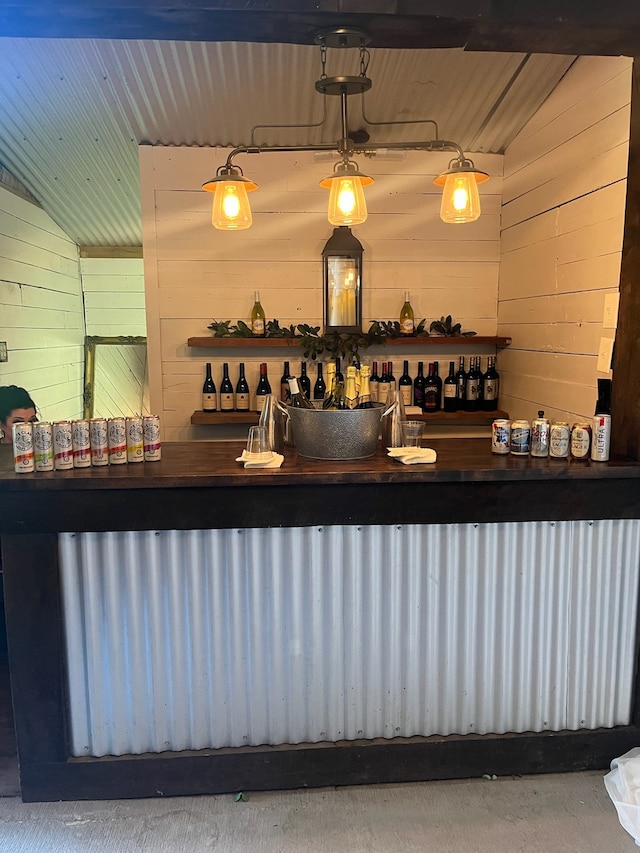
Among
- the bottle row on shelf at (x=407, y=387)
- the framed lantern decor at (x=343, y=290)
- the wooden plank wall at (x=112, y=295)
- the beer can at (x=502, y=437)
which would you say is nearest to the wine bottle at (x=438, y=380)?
the bottle row on shelf at (x=407, y=387)

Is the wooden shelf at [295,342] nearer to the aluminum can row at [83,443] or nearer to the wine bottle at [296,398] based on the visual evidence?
the wine bottle at [296,398]

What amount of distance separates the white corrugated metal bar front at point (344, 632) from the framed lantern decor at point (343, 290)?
5.90ft

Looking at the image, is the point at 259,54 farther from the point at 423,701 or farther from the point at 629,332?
the point at 423,701

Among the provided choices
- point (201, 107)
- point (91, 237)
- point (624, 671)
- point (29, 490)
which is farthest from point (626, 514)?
point (91, 237)

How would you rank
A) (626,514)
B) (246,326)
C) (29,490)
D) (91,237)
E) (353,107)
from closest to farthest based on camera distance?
(29,490) < (626,514) < (353,107) < (246,326) < (91,237)

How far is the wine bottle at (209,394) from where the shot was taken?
3.39 meters

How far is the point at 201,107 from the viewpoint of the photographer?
2877 millimetres

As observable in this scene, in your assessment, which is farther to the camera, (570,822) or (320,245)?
(320,245)

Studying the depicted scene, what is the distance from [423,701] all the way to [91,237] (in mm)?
4593

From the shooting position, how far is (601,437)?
1869 mm

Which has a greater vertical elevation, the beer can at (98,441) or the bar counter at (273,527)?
the beer can at (98,441)

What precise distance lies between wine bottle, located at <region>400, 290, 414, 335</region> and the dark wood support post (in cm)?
148

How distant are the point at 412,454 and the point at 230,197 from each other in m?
1.07

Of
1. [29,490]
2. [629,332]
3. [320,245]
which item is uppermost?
[320,245]
